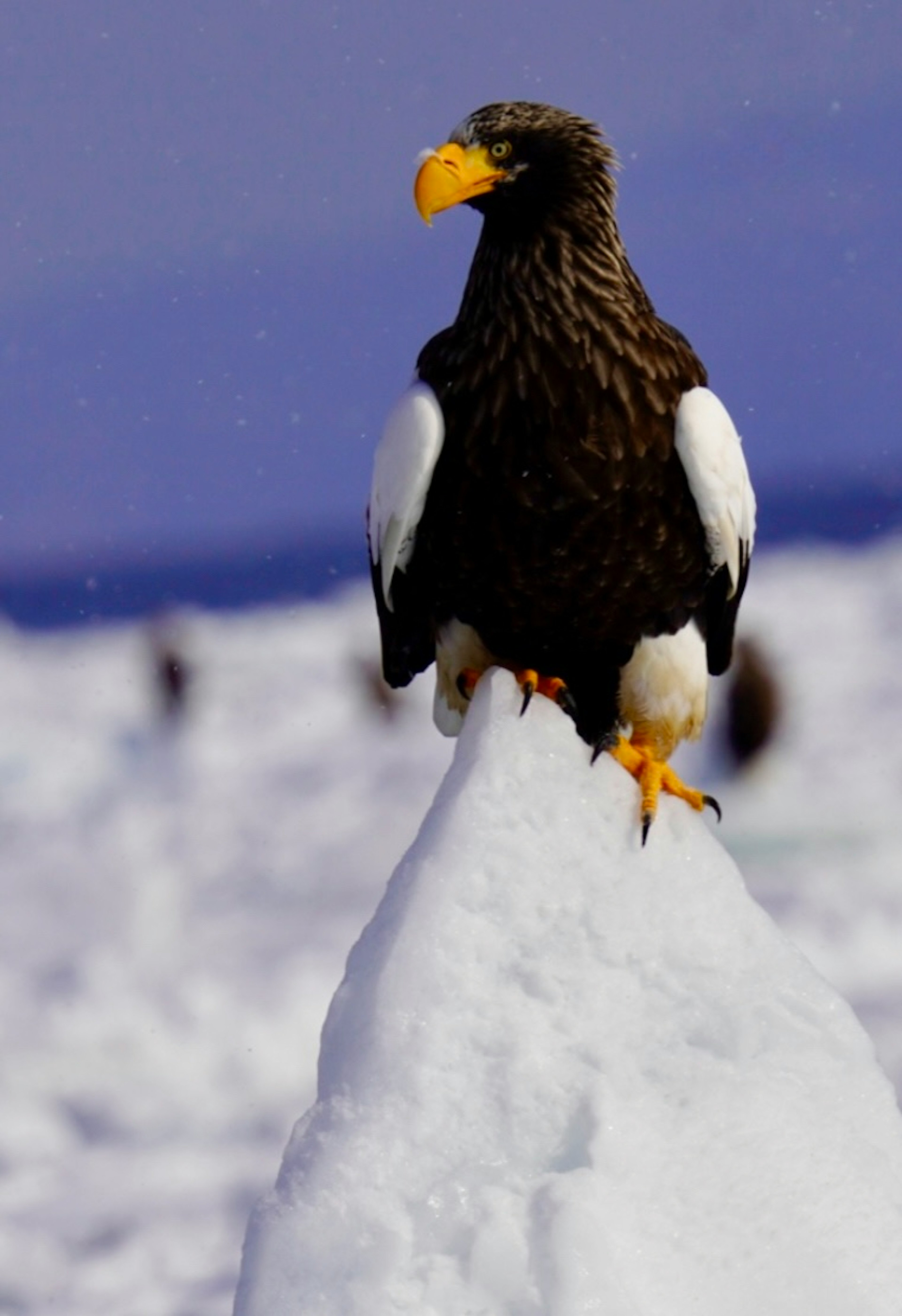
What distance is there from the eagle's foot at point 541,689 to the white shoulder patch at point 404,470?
0.54 meters

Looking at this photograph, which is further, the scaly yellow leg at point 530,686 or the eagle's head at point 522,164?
the eagle's head at point 522,164

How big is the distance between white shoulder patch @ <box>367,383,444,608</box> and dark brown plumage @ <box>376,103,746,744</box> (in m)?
0.03

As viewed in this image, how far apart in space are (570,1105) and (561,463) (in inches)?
70.3

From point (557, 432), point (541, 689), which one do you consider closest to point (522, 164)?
point (557, 432)

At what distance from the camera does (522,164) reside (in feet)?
15.2

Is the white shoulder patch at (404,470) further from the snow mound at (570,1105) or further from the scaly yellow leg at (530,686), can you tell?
the snow mound at (570,1105)

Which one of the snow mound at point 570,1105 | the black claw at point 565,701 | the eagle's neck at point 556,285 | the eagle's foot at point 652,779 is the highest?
the eagle's neck at point 556,285

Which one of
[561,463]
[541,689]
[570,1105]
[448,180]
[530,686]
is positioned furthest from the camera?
[448,180]

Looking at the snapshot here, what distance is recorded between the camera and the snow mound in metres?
3.11

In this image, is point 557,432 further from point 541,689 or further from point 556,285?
point 541,689

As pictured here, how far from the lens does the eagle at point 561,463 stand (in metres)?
4.43

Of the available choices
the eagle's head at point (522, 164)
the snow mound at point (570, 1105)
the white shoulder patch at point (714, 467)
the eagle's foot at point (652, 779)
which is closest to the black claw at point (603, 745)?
the eagle's foot at point (652, 779)

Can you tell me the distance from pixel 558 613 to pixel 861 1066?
1556mm

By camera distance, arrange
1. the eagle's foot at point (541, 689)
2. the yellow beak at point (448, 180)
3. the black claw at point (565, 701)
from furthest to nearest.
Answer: the yellow beak at point (448, 180), the black claw at point (565, 701), the eagle's foot at point (541, 689)
